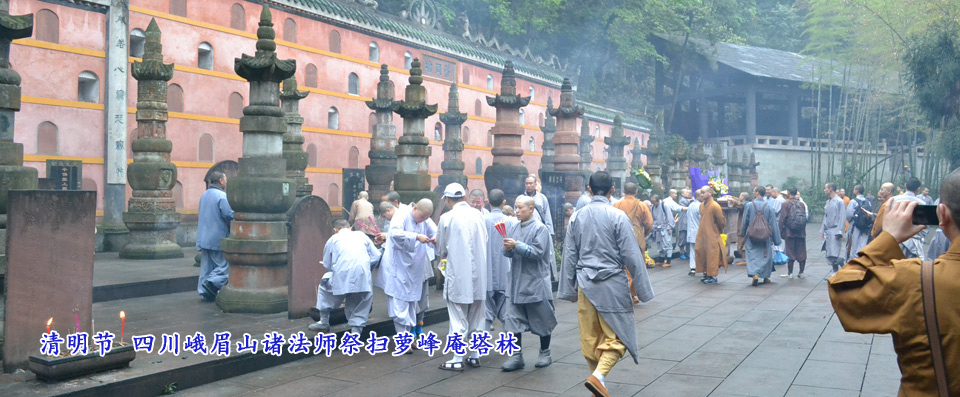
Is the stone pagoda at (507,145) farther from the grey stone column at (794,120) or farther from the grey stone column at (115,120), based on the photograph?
the grey stone column at (794,120)

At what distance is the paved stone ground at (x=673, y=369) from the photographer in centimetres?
600

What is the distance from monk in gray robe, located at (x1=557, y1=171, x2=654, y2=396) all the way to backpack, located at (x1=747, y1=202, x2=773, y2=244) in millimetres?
7174

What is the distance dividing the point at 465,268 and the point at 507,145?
375 inches

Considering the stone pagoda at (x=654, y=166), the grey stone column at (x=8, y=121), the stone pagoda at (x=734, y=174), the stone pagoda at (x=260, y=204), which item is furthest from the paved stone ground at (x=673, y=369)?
the stone pagoda at (x=734, y=174)

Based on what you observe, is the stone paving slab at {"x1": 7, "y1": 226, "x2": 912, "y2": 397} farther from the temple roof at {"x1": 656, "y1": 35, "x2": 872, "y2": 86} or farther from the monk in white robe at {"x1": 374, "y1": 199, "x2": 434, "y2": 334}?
the temple roof at {"x1": 656, "y1": 35, "x2": 872, "y2": 86}

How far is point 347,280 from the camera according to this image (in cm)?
729

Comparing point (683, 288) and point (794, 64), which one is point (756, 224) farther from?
point (794, 64)

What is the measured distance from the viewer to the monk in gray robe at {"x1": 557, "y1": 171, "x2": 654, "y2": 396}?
5.69 metres

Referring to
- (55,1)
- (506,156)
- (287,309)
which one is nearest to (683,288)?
(506,156)

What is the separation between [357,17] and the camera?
2158cm

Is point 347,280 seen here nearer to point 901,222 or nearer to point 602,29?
point 901,222

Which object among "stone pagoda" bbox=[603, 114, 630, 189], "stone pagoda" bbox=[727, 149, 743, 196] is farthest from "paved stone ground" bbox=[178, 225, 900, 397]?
"stone pagoda" bbox=[727, 149, 743, 196]

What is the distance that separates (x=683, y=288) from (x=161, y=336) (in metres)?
8.03

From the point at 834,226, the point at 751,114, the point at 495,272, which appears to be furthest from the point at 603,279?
the point at 751,114
